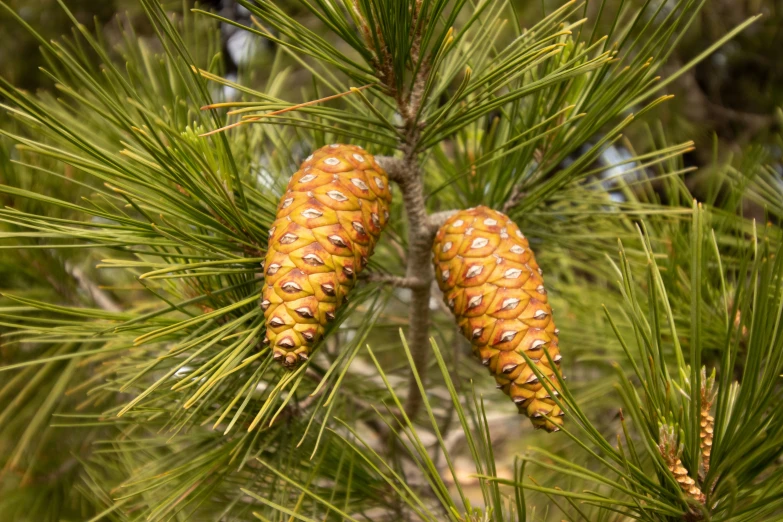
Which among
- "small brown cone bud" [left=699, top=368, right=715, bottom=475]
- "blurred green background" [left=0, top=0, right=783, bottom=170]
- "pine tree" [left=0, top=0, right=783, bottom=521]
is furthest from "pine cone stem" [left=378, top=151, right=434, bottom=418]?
"blurred green background" [left=0, top=0, right=783, bottom=170]

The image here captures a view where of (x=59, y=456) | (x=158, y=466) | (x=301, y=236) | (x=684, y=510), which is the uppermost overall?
(x=301, y=236)

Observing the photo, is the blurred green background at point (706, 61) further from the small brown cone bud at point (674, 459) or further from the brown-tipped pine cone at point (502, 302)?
the small brown cone bud at point (674, 459)

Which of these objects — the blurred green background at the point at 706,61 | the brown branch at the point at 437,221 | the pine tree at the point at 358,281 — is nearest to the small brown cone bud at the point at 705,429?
the pine tree at the point at 358,281

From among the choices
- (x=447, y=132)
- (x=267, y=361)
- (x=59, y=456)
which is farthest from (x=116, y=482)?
(x=447, y=132)

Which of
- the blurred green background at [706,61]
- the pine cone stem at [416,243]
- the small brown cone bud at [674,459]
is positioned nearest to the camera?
the small brown cone bud at [674,459]

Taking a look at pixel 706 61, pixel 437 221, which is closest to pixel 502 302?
pixel 437 221

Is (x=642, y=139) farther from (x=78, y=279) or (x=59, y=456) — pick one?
(x=59, y=456)

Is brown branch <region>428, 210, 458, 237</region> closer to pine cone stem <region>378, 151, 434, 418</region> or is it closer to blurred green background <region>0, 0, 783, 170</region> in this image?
pine cone stem <region>378, 151, 434, 418</region>
